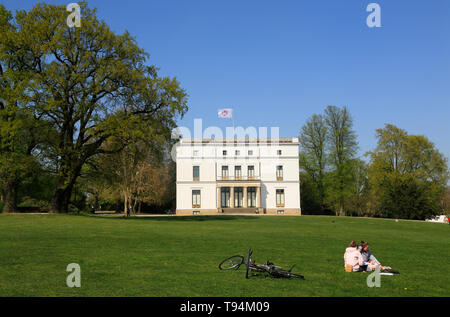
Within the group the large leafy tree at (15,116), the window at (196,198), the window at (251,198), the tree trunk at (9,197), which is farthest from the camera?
the window at (196,198)

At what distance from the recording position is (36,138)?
35.3m

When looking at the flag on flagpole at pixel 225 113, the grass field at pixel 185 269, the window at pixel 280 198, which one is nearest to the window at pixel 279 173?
the window at pixel 280 198

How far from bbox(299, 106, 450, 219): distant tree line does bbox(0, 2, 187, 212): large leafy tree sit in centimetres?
3298

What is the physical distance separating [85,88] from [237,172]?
38.0m

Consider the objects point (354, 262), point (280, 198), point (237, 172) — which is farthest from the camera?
point (237, 172)

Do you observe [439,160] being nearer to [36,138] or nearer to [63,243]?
[36,138]

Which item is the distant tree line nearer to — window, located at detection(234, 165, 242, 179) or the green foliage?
the green foliage

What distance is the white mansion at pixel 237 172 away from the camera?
67.4 metres

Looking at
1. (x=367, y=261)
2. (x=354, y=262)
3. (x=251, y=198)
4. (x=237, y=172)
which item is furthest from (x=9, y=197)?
(x=251, y=198)

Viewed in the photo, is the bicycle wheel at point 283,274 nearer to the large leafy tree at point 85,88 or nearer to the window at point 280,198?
the large leafy tree at point 85,88

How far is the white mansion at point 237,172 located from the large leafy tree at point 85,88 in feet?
104

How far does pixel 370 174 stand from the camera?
61.9m

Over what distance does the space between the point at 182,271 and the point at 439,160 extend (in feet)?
194

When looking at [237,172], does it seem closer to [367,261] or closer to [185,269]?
[367,261]
